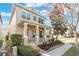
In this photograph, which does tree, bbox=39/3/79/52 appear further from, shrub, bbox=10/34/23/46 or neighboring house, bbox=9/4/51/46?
shrub, bbox=10/34/23/46

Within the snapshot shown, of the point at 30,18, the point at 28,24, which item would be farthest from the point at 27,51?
the point at 30,18

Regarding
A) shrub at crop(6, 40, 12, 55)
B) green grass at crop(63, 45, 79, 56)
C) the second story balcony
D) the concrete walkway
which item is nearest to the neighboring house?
the second story balcony

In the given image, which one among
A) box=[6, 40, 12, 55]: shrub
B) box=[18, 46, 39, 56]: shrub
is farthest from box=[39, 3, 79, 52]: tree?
box=[6, 40, 12, 55]: shrub

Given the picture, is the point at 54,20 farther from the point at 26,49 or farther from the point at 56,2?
the point at 26,49

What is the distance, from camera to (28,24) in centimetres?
314

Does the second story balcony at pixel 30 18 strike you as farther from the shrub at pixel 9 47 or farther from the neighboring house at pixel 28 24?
the shrub at pixel 9 47

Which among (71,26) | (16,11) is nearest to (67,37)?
(71,26)

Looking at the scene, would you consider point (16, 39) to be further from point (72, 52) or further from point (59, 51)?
point (72, 52)

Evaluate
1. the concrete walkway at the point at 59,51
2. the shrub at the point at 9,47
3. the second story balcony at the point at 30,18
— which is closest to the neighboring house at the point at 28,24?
the second story balcony at the point at 30,18

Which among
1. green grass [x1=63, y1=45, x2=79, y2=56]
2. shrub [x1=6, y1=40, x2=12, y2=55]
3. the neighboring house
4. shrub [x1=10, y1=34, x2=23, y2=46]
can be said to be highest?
the neighboring house

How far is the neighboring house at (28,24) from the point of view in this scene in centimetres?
Result: 312

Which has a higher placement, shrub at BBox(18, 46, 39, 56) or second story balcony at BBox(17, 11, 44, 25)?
second story balcony at BBox(17, 11, 44, 25)

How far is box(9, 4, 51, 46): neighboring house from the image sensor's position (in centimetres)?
312

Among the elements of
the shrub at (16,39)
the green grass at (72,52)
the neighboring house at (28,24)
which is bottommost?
the green grass at (72,52)
